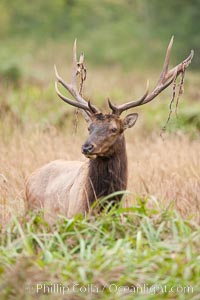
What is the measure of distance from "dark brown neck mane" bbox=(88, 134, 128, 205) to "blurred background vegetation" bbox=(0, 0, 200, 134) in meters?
11.0

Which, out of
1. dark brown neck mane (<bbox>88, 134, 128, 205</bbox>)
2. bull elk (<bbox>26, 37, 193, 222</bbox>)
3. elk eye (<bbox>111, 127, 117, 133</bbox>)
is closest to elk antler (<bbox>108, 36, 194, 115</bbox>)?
bull elk (<bbox>26, 37, 193, 222</bbox>)

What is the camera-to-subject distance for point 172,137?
548 inches

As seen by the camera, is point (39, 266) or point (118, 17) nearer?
point (39, 266)

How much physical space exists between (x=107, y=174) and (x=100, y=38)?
85.1 ft

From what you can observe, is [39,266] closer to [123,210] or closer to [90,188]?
[123,210]

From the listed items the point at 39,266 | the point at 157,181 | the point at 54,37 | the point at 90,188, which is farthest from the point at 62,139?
the point at 54,37

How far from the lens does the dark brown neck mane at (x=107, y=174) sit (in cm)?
877

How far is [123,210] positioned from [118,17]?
101ft

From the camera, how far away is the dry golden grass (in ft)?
29.6

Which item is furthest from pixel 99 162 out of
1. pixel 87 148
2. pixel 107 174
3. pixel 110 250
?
pixel 110 250

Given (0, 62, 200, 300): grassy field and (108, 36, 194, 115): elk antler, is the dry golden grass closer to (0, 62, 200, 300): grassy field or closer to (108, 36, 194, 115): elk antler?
(0, 62, 200, 300): grassy field

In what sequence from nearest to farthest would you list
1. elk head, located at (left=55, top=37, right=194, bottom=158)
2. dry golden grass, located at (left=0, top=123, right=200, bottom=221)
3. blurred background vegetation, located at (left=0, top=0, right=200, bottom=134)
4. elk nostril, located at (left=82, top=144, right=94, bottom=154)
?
elk nostril, located at (left=82, top=144, right=94, bottom=154) → elk head, located at (left=55, top=37, right=194, bottom=158) → dry golden grass, located at (left=0, top=123, right=200, bottom=221) → blurred background vegetation, located at (left=0, top=0, right=200, bottom=134)

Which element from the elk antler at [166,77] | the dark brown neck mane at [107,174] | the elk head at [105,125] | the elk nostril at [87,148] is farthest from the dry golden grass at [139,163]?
the elk antler at [166,77]

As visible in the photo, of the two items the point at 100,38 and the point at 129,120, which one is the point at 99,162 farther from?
the point at 100,38
